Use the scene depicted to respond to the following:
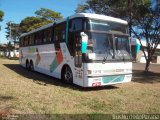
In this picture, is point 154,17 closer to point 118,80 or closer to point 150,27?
point 150,27

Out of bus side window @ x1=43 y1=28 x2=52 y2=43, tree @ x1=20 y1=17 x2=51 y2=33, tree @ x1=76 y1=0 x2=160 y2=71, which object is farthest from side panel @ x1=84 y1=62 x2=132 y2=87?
tree @ x1=20 y1=17 x2=51 y2=33

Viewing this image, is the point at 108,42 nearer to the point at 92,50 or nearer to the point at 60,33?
the point at 92,50

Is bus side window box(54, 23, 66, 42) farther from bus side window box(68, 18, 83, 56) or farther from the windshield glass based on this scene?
the windshield glass

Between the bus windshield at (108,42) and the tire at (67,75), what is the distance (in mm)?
2057

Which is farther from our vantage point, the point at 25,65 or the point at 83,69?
the point at 25,65

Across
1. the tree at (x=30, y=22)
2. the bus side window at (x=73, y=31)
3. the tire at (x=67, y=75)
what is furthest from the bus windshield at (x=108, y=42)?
the tree at (x=30, y=22)

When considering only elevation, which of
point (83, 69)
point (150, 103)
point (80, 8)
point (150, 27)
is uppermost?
point (80, 8)

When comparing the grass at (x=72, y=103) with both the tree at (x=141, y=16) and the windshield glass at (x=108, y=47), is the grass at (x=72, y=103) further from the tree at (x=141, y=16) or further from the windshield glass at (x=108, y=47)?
the tree at (x=141, y=16)

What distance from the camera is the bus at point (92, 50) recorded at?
34.1 feet

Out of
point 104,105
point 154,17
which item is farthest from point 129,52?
point 154,17

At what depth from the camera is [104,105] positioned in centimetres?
801

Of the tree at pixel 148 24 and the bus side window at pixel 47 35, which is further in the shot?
the tree at pixel 148 24

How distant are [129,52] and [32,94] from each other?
5001 mm

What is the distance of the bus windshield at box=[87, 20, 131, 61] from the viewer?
10.4m
